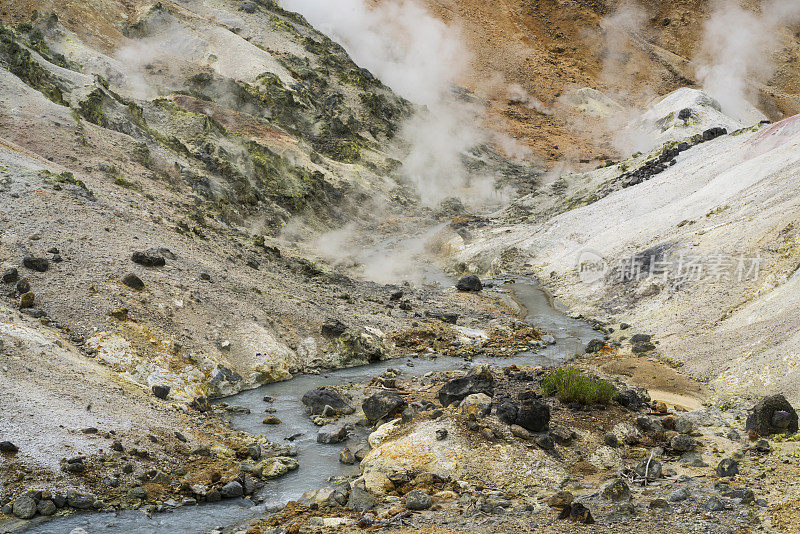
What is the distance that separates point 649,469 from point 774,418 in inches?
113

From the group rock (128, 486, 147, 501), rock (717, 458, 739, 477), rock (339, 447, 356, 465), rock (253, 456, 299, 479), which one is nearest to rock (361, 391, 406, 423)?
rock (339, 447, 356, 465)

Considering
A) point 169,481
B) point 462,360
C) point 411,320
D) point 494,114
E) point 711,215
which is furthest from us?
point 494,114

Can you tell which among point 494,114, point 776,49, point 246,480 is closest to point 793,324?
point 246,480

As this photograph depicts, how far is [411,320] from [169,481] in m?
12.2

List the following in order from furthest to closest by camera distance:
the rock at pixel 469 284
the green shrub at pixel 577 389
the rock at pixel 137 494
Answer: the rock at pixel 469 284
the green shrub at pixel 577 389
the rock at pixel 137 494

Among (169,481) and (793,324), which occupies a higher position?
(793,324)

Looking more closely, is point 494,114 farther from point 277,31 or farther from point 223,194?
point 223,194

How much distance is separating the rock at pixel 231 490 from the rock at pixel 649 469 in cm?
626

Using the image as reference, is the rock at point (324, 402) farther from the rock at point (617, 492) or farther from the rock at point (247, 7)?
the rock at point (247, 7)

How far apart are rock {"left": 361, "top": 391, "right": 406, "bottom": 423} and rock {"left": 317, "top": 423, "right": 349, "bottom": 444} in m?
0.62

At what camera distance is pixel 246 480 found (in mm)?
10789

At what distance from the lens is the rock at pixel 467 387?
1346 cm

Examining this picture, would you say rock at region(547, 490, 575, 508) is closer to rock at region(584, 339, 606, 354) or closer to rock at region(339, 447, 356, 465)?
rock at region(339, 447, 356, 465)

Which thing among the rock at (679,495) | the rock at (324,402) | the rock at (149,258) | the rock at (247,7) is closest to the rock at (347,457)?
the rock at (324,402)
